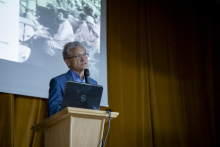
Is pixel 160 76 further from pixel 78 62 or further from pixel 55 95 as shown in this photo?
pixel 55 95

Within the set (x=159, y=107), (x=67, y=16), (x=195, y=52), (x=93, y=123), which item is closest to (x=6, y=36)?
(x=67, y=16)

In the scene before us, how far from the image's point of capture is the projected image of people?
2.88 meters

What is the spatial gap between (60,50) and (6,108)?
890 millimetres

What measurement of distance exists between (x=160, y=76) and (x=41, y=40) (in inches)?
84.5

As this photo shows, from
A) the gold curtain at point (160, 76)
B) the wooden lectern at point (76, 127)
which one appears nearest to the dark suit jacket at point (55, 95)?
the wooden lectern at point (76, 127)

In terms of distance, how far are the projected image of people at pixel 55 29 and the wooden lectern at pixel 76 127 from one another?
1274 millimetres

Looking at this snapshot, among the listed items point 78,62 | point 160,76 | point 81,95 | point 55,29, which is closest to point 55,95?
point 81,95

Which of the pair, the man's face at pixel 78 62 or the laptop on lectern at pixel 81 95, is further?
the man's face at pixel 78 62

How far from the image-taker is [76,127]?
1.67 m

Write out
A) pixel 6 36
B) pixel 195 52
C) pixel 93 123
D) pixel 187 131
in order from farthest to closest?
1. pixel 195 52
2. pixel 187 131
3. pixel 6 36
4. pixel 93 123

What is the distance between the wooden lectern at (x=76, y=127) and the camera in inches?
64.1

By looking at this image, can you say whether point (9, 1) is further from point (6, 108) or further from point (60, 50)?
point (6, 108)

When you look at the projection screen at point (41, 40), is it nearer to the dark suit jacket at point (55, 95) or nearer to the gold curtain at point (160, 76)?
the gold curtain at point (160, 76)

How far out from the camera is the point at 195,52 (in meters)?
4.97
